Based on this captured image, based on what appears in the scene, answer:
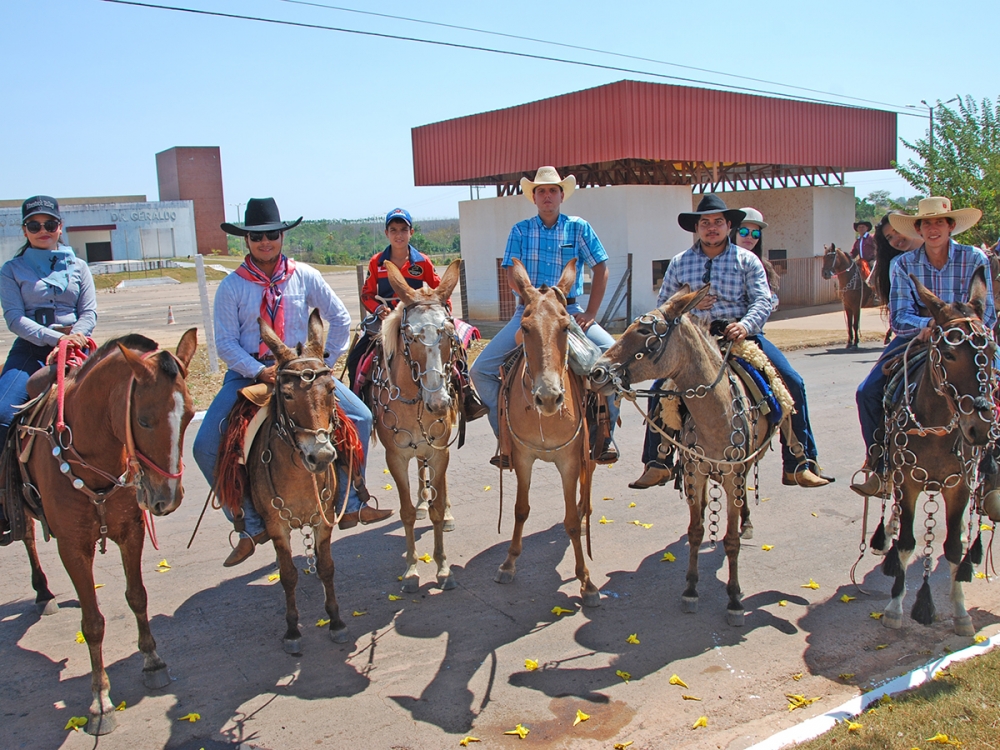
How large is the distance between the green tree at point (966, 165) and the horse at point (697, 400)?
19.7 metres

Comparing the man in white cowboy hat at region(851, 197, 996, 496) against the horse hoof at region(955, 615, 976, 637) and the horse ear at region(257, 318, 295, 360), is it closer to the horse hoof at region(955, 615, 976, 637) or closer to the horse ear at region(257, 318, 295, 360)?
the horse hoof at region(955, 615, 976, 637)

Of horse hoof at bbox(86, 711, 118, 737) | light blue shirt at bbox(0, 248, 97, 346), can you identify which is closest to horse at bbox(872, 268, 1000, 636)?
horse hoof at bbox(86, 711, 118, 737)

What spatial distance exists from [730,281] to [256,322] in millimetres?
3669

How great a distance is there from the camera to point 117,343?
14.3 feet

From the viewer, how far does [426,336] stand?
5656 millimetres

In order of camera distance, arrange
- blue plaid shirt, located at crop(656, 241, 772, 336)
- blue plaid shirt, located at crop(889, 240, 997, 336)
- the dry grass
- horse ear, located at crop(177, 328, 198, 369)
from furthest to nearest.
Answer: blue plaid shirt, located at crop(656, 241, 772, 336), blue plaid shirt, located at crop(889, 240, 997, 336), horse ear, located at crop(177, 328, 198, 369), the dry grass

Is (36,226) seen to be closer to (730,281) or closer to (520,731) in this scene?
(520,731)

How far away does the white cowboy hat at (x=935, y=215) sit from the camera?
224 inches

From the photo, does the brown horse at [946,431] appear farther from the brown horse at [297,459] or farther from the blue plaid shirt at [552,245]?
the brown horse at [297,459]

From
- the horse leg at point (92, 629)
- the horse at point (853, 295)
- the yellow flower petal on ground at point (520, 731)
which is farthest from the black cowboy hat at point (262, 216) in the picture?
the horse at point (853, 295)

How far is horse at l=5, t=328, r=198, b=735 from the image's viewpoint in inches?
167

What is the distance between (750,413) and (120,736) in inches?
178

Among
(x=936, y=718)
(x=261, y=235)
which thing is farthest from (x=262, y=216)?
(x=936, y=718)

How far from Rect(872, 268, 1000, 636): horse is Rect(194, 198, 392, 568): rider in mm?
3754
